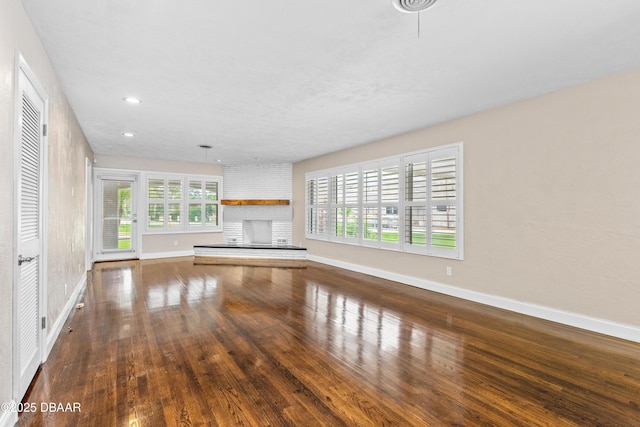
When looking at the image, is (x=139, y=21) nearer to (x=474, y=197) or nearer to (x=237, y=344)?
(x=237, y=344)

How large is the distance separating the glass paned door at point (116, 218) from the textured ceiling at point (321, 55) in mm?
3528

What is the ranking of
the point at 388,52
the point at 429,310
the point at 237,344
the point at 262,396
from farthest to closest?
the point at 429,310
the point at 237,344
the point at 388,52
the point at 262,396

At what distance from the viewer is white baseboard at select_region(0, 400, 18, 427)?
5.32 ft

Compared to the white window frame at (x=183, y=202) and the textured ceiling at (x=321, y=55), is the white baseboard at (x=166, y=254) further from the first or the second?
the textured ceiling at (x=321, y=55)

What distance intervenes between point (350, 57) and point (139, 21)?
157 cm

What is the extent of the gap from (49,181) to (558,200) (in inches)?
196

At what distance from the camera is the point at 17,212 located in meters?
1.87

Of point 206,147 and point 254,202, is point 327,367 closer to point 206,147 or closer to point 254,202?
point 206,147

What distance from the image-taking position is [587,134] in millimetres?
3248

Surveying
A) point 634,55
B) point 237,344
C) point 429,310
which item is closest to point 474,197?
point 429,310

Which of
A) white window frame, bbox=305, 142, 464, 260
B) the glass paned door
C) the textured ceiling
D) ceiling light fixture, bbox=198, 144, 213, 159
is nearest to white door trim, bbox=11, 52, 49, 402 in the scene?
the textured ceiling

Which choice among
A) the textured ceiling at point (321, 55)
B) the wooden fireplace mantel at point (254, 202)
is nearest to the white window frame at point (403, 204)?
the textured ceiling at point (321, 55)

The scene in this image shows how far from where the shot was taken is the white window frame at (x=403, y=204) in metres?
4.45

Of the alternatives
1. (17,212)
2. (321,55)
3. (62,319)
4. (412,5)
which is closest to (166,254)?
(62,319)
